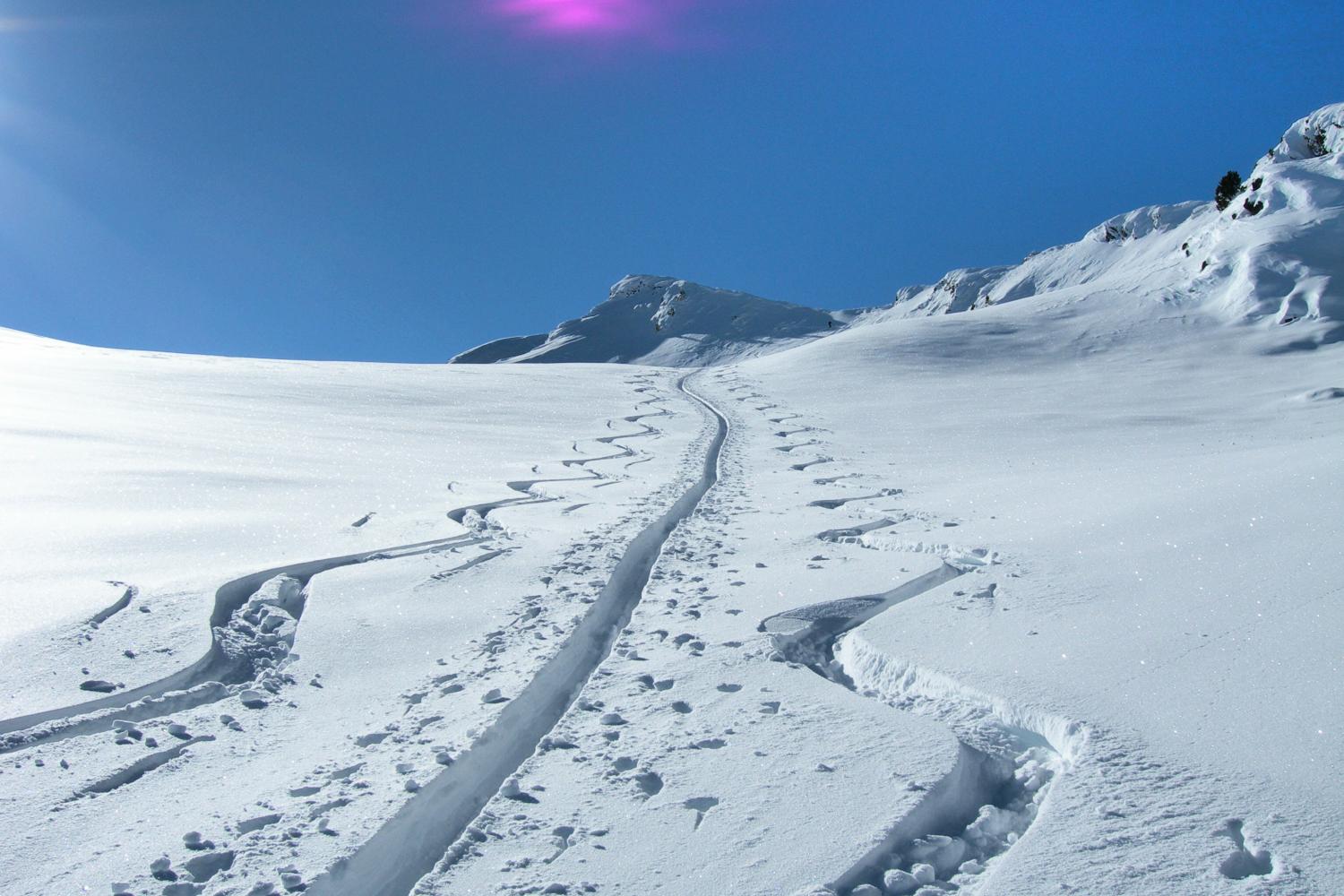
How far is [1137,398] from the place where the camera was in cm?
1967

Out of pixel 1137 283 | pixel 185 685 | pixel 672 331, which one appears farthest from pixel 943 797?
pixel 672 331

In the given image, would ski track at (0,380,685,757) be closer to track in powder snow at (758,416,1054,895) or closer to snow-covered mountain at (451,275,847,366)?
track in powder snow at (758,416,1054,895)

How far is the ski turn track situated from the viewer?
3020mm

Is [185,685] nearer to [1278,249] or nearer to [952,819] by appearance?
[952,819]

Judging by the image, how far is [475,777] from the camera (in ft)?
11.9

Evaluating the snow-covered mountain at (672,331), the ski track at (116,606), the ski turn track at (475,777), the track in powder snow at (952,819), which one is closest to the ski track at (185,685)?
the ski track at (116,606)

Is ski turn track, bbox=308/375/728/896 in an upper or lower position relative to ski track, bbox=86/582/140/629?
lower

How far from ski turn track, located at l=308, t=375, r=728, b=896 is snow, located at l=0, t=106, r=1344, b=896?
0.05 ft

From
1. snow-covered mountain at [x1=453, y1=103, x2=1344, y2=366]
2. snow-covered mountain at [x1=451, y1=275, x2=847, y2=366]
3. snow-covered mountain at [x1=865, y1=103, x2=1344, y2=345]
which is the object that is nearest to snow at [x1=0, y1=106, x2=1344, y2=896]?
snow-covered mountain at [x1=865, y1=103, x2=1344, y2=345]

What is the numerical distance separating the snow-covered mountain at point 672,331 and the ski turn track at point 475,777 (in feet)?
331

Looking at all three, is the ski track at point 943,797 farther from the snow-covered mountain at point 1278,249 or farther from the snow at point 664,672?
the snow-covered mountain at point 1278,249

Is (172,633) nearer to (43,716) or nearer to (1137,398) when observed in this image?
(43,716)

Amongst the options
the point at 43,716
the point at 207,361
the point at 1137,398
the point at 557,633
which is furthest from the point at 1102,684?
the point at 207,361

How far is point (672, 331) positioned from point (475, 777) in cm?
12579
